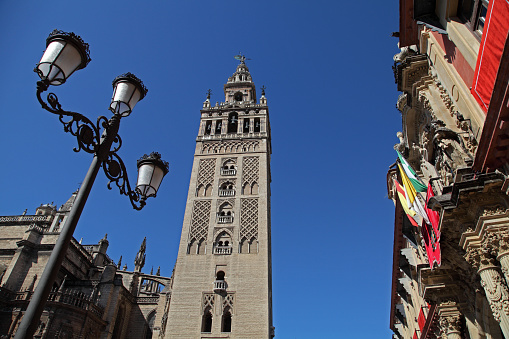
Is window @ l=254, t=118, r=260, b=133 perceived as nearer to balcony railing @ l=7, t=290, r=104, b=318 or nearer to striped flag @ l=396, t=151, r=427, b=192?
balcony railing @ l=7, t=290, r=104, b=318

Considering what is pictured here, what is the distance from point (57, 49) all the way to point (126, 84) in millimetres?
1162

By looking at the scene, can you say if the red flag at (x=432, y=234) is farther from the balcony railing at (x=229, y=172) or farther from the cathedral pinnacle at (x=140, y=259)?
the cathedral pinnacle at (x=140, y=259)

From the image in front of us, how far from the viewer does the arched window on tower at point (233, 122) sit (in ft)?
105

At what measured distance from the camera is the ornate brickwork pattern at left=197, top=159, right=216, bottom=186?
26.7 metres

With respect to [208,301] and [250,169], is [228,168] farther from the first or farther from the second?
[208,301]

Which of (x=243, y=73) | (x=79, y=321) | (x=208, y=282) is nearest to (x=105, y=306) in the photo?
(x=79, y=321)

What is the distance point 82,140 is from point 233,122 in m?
27.7

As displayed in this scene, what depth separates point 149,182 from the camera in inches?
246

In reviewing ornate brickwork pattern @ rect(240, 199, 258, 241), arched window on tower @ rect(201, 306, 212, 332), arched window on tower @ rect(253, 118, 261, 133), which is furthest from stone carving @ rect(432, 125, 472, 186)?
arched window on tower @ rect(253, 118, 261, 133)

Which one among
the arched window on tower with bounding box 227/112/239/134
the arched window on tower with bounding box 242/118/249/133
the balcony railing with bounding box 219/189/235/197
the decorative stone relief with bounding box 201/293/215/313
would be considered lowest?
the decorative stone relief with bounding box 201/293/215/313

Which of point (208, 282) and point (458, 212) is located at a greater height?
→ point (208, 282)

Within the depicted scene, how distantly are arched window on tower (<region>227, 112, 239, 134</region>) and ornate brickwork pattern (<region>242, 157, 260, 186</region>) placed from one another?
4.99 m

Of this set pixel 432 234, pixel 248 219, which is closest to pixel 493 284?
pixel 432 234

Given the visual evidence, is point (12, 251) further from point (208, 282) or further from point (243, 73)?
point (243, 73)
